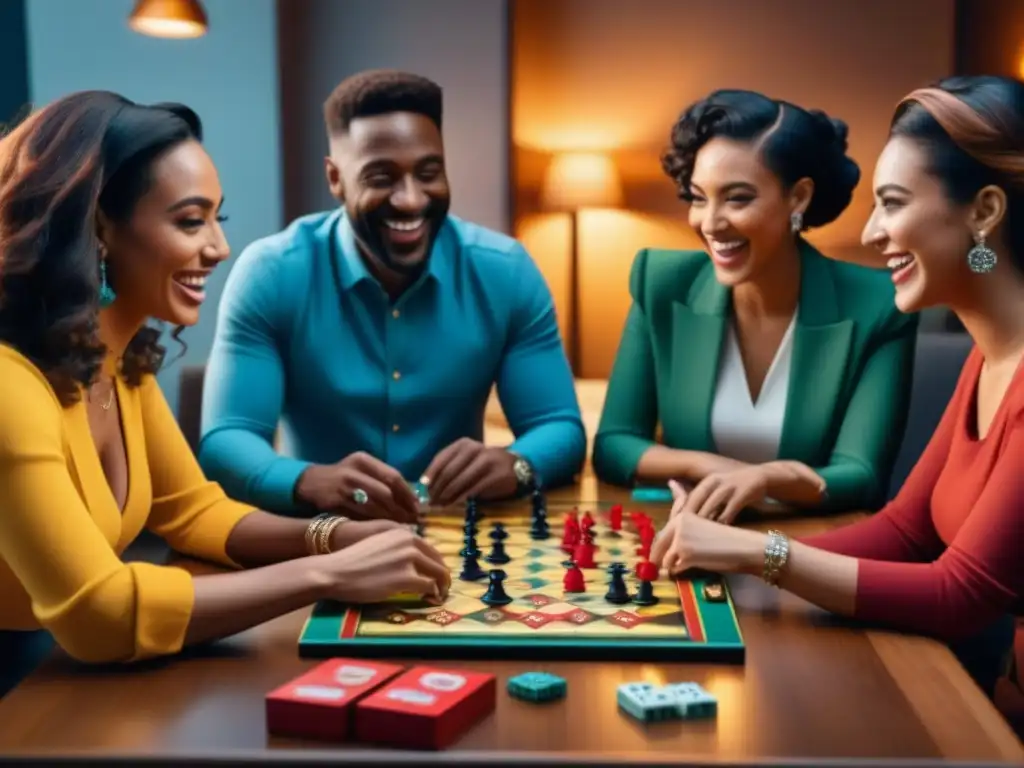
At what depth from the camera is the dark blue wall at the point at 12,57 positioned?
441cm

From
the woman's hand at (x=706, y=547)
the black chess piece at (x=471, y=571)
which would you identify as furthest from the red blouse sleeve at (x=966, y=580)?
the black chess piece at (x=471, y=571)

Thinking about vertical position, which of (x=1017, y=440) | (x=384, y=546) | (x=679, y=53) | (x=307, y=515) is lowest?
(x=307, y=515)

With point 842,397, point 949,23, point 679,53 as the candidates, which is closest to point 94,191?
point 842,397

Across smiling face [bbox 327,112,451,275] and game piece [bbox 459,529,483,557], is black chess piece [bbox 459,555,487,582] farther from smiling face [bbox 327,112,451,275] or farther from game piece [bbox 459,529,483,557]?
smiling face [bbox 327,112,451,275]

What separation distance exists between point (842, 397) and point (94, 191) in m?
1.35

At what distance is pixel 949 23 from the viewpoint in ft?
14.6

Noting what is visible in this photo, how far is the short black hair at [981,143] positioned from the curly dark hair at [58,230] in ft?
3.40

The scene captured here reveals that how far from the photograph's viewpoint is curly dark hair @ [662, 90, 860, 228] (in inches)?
88.9

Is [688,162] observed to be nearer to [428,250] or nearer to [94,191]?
[428,250]

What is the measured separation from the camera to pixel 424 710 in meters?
1.12

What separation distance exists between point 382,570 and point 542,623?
194 millimetres

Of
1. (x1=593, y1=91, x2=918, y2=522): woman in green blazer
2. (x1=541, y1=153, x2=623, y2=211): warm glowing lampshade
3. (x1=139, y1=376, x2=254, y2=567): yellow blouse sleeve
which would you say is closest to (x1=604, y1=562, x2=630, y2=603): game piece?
(x1=139, y1=376, x2=254, y2=567): yellow blouse sleeve

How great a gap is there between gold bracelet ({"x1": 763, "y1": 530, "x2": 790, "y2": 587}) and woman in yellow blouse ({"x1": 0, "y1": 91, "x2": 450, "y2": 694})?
1.24 ft

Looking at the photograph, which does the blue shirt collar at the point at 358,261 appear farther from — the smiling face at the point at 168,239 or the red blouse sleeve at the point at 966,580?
the red blouse sleeve at the point at 966,580
